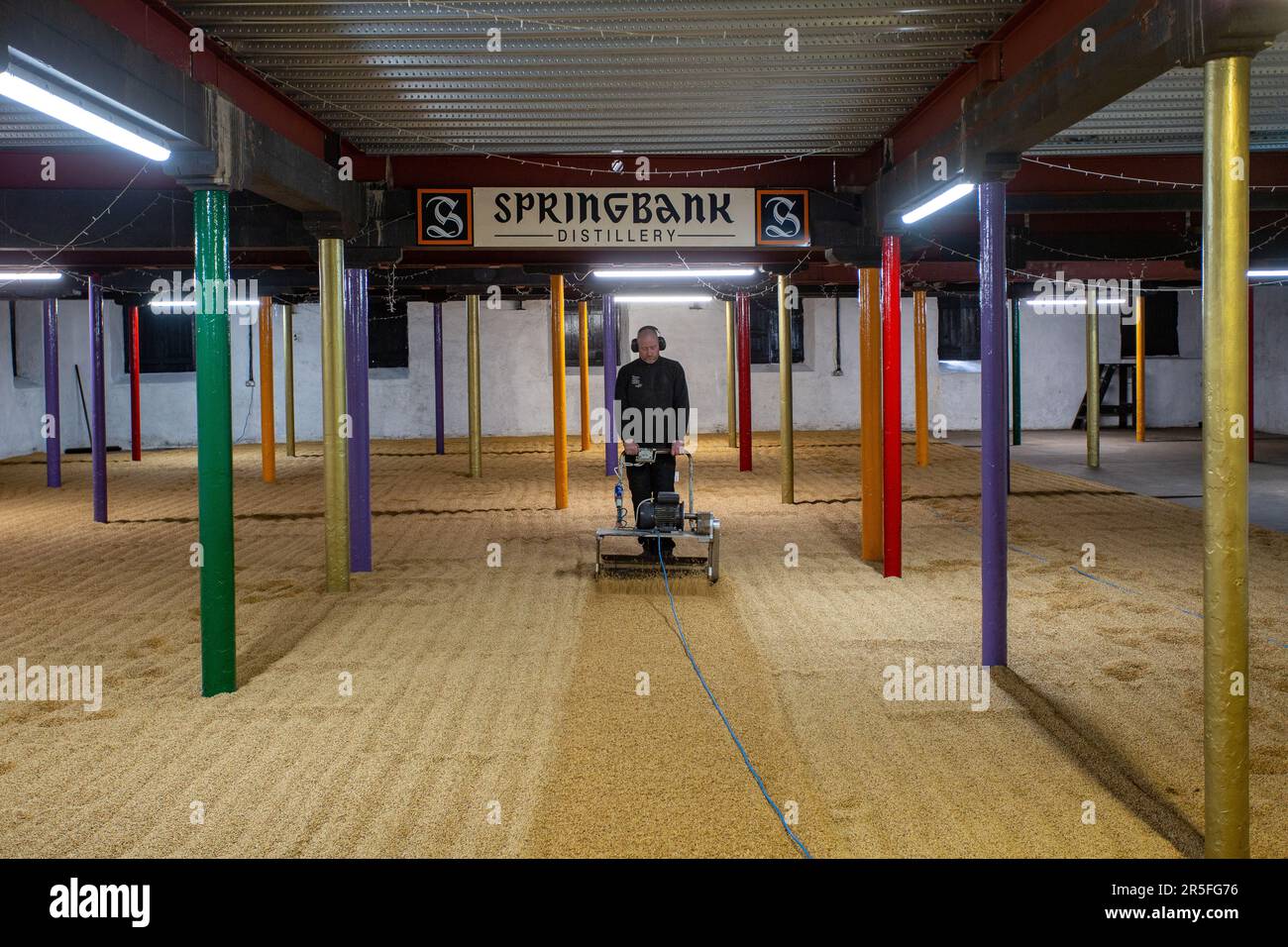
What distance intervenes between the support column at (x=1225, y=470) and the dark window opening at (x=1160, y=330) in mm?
27405

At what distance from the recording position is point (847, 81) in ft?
23.9

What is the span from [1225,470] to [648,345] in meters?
6.08

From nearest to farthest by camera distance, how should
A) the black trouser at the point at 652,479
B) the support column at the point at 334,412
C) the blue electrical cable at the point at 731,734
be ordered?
the blue electrical cable at the point at 731,734
the support column at the point at 334,412
the black trouser at the point at 652,479

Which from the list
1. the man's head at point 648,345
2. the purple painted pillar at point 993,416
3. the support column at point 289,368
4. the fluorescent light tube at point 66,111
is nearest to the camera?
the fluorescent light tube at point 66,111

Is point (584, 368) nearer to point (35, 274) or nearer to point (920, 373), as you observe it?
point (920, 373)

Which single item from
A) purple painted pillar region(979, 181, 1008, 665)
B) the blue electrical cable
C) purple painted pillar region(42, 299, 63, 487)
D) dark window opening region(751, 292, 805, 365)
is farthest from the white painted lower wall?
purple painted pillar region(979, 181, 1008, 665)

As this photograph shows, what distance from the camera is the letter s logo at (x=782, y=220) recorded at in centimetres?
980

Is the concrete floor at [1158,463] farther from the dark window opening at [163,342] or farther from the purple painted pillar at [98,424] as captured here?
the dark window opening at [163,342]

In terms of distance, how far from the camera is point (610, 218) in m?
9.53

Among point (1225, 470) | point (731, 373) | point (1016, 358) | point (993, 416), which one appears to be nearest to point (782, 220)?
point (993, 416)

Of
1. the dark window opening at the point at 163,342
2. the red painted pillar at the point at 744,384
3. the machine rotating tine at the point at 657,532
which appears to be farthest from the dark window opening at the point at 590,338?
the machine rotating tine at the point at 657,532

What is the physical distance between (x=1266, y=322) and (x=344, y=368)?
25242 millimetres
